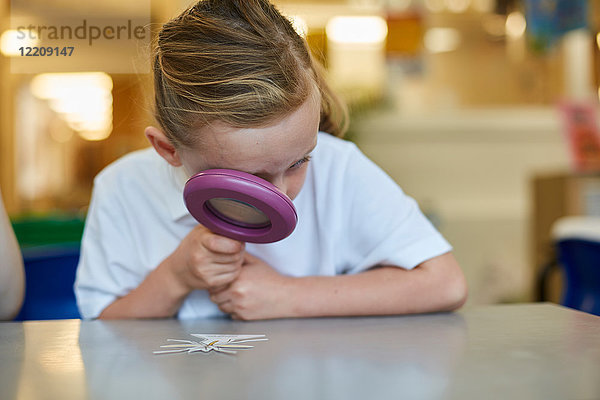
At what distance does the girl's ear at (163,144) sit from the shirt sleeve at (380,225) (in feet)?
0.89

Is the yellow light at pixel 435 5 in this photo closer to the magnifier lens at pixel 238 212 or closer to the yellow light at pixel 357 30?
the yellow light at pixel 357 30

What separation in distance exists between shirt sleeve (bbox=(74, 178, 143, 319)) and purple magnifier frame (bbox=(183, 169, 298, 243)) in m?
0.32

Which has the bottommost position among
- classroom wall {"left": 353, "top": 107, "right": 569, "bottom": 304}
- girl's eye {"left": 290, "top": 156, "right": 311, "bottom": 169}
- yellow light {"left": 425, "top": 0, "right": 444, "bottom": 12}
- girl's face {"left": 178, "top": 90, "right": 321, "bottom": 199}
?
classroom wall {"left": 353, "top": 107, "right": 569, "bottom": 304}

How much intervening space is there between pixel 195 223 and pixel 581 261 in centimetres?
88

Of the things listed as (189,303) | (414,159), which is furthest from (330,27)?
(189,303)

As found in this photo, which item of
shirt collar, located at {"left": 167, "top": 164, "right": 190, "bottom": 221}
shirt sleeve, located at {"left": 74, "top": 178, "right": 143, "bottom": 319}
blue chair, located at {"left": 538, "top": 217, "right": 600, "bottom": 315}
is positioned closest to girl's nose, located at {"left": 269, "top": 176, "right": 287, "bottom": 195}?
shirt collar, located at {"left": 167, "top": 164, "right": 190, "bottom": 221}

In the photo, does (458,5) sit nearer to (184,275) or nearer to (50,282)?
(50,282)

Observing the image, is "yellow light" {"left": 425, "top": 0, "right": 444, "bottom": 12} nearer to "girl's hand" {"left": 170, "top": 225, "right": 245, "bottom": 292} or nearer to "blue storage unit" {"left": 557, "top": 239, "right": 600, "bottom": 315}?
"blue storage unit" {"left": 557, "top": 239, "right": 600, "bottom": 315}

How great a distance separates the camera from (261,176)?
0.68 m

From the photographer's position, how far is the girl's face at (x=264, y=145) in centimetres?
64

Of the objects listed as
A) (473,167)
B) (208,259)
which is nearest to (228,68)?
(208,259)

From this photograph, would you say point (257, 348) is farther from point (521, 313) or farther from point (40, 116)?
point (40, 116)

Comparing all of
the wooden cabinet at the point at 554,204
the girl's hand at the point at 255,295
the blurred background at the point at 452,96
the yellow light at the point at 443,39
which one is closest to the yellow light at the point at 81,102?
the blurred background at the point at 452,96

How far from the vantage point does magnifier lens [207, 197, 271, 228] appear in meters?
0.64
